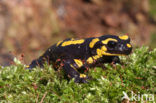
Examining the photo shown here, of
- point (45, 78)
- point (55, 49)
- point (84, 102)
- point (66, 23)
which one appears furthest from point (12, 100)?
point (66, 23)

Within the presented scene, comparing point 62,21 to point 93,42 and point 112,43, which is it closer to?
point 93,42

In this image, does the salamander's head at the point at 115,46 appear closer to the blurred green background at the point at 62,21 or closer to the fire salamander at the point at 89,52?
the fire salamander at the point at 89,52

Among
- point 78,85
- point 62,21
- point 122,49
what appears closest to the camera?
point 78,85

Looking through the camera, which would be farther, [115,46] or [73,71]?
[115,46]

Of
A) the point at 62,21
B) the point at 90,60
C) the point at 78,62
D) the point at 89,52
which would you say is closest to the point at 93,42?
the point at 89,52

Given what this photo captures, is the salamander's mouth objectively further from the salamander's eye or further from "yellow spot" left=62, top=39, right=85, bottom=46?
"yellow spot" left=62, top=39, right=85, bottom=46

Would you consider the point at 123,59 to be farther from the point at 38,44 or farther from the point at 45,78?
the point at 38,44

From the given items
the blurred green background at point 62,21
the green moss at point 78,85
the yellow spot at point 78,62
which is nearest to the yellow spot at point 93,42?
the yellow spot at point 78,62
